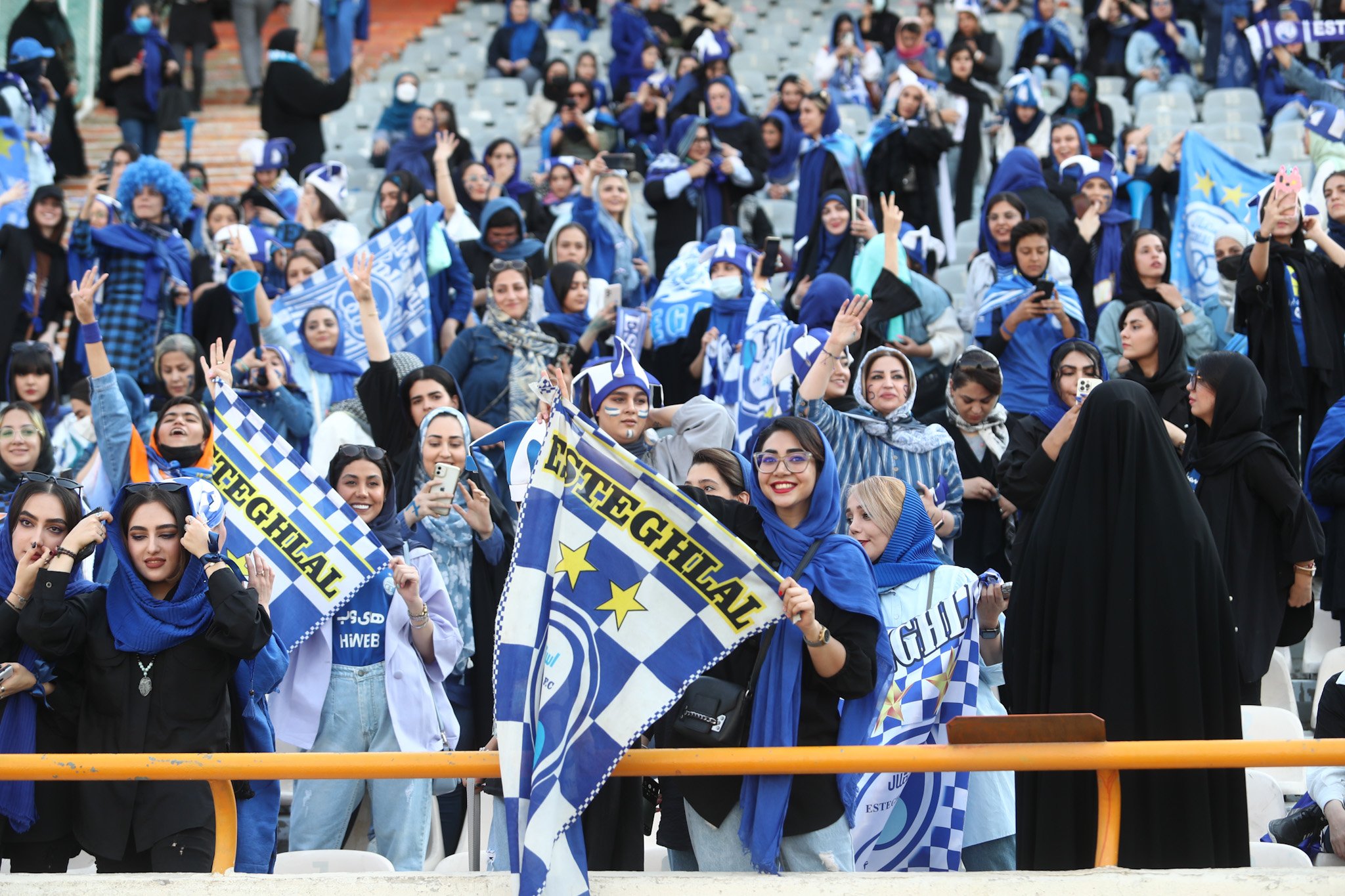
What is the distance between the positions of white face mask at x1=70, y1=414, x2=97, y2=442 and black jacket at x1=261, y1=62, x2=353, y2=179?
5.47 meters

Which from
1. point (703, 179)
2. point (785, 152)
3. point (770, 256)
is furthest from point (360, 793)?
point (785, 152)

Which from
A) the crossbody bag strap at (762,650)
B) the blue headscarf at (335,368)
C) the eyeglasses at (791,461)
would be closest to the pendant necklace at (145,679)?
the crossbody bag strap at (762,650)

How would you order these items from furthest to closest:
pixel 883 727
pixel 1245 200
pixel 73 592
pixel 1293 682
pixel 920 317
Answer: pixel 1245 200
pixel 920 317
pixel 1293 682
pixel 883 727
pixel 73 592

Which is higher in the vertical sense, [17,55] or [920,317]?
[17,55]

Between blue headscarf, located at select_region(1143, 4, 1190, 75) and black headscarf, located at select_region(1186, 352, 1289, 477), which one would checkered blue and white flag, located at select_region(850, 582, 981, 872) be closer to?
black headscarf, located at select_region(1186, 352, 1289, 477)

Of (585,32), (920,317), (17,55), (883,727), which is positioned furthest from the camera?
(585,32)

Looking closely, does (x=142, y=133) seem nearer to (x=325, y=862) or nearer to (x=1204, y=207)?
(x=1204, y=207)

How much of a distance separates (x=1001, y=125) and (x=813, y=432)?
336 inches

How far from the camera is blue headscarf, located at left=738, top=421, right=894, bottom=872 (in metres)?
3.98

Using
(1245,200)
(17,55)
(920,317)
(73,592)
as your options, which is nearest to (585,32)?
(17,55)

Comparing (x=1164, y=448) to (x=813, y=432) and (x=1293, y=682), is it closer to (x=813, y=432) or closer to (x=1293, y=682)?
(x=813, y=432)

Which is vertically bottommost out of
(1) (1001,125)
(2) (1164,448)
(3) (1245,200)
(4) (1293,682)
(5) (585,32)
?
(4) (1293,682)

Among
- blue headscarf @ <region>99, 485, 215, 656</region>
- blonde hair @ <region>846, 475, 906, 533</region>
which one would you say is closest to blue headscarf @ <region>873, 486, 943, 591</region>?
blonde hair @ <region>846, 475, 906, 533</region>

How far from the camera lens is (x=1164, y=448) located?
4348mm
